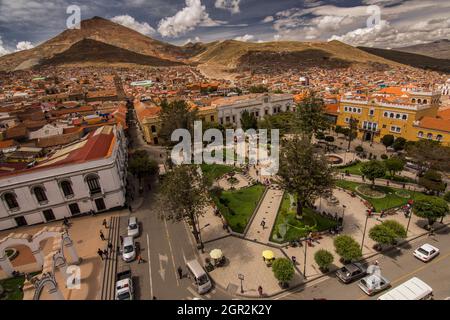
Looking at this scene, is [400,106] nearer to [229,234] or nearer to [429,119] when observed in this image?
[429,119]

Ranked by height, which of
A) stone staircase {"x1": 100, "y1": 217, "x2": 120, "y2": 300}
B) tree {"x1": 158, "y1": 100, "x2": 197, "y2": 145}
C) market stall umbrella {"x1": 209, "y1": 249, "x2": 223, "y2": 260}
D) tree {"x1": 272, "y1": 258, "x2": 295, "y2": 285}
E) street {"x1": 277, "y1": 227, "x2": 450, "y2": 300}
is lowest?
street {"x1": 277, "y1": 227, "x2": 450, "y2": 300}

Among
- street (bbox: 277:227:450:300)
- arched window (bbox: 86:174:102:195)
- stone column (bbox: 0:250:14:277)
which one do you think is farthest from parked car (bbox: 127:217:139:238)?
street (bbox: 277:227:450:300)

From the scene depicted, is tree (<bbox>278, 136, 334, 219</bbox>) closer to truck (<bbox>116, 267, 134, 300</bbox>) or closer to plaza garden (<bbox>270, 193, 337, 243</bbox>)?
plaza garden (<bbox>270, 193, 337, 243</bbox>)

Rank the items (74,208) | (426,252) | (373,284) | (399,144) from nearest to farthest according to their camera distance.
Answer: (373,284)
(426,252)
(74,208)
(399,144)

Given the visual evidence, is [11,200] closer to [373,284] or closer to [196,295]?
[196,295]

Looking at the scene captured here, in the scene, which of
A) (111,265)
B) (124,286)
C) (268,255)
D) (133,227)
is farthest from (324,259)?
(133,227)

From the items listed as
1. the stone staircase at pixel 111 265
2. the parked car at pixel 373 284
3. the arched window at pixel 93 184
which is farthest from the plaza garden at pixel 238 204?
the arched window at pixel 93 184
